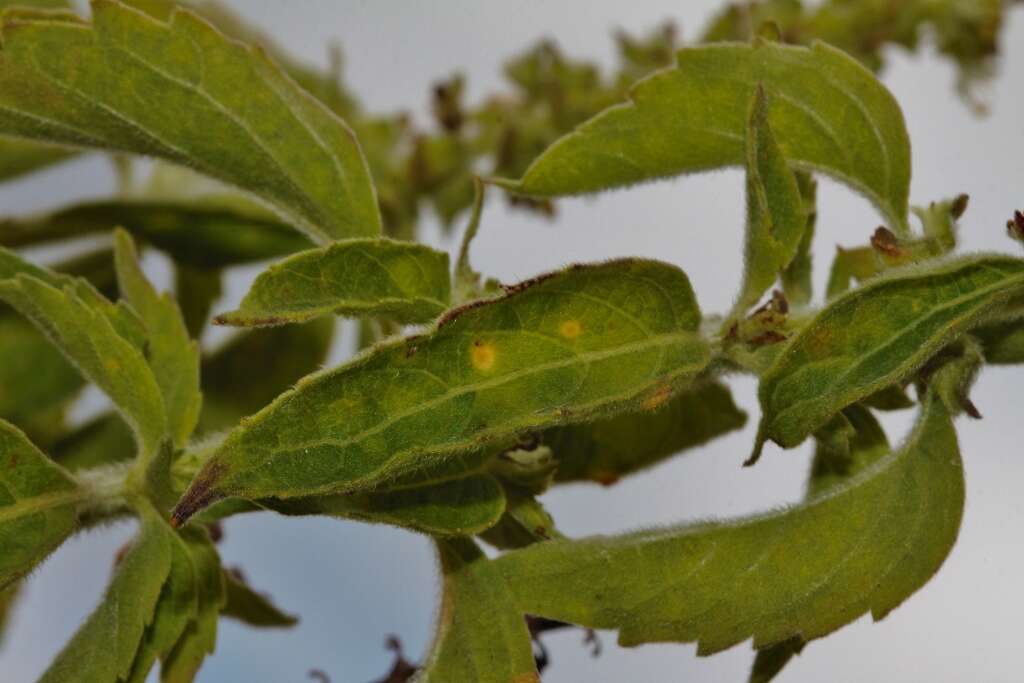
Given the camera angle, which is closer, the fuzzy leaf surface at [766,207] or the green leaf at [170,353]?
the fuzzy leaf surface at [766,207]

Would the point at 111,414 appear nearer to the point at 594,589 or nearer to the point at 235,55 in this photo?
the point at 235,55

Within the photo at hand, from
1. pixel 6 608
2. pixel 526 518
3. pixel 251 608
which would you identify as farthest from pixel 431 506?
pixel 6 608

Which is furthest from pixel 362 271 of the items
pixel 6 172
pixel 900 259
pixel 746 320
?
pixel 6 172

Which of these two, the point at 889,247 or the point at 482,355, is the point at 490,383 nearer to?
the point at 482,355

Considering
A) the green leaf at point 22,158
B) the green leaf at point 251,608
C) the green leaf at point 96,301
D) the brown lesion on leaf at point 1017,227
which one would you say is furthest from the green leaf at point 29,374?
the brown lesion on leaf at point 1017,227

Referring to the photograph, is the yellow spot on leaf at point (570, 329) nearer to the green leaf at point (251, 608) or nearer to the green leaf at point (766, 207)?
the green leaf at point (766, 207)

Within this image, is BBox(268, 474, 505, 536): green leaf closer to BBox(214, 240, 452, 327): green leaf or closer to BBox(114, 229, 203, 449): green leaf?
BBox(214, 240, 452, 327): green leaf
